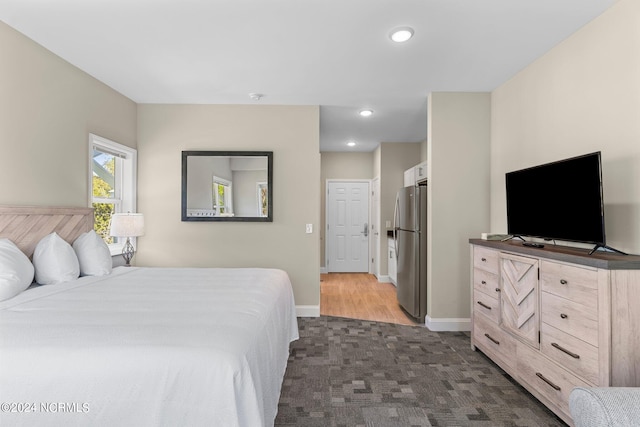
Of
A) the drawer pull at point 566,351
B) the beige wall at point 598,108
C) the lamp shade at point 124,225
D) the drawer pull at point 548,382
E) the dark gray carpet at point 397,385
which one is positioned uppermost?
the beige wall at point 598,108

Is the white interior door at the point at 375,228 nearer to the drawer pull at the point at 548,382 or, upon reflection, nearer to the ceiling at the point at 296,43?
the ceiling at the point at 296,43

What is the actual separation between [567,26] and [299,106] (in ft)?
8.64

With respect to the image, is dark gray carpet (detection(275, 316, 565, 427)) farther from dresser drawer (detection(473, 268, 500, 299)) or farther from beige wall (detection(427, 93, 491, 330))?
beige wall (detection(427, 93, 491, 330))

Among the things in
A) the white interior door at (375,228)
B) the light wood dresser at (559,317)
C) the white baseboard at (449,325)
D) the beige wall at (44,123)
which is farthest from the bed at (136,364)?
the white interior door at (375,228)

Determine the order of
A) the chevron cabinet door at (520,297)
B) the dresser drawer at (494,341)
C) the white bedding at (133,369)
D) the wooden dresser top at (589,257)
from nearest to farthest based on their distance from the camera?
1. the white bedding at (133,369)
2. the wooden dresser top at (589,257)
3. the chevron cabinet door at (520,297)
4. the dresser drawer at (494,341)

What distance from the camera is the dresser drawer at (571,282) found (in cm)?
178

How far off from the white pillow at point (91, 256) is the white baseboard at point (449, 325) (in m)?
3.27

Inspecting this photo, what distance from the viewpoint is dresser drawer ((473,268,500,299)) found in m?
2.75

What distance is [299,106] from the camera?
409cm

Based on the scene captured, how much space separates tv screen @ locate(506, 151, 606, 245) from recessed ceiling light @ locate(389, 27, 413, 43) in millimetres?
1349

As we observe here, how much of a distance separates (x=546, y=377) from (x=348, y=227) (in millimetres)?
5152

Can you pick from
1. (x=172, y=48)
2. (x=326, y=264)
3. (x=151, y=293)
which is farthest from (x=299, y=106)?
(x=326, y=264)

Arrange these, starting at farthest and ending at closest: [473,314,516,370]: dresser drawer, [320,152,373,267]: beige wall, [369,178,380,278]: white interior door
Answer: [320,152,373,267]: beige wall, [369,178,380,278]: white interior door, [473,314,516,370]: dresser drawer

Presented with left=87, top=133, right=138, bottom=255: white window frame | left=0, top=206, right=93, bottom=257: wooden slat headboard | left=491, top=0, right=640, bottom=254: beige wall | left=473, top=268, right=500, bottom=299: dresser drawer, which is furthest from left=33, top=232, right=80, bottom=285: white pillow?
left=491, top=0, right=640, bottom=254: beige wall
